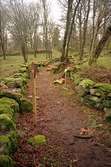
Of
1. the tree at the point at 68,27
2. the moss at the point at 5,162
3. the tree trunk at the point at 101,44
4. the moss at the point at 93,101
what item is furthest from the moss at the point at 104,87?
the tree at the point at 68,27

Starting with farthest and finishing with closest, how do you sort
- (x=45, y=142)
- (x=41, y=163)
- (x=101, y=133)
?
(x=101, y=133) < (x=45, y=142) < (x=41, y=163)

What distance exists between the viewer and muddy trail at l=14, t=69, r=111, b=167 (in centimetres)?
507

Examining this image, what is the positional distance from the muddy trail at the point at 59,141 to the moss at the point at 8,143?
0.66 feet

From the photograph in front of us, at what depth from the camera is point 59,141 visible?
6.16 metres

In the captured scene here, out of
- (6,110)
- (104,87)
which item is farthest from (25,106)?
(104,87)

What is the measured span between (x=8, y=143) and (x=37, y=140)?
1290mm

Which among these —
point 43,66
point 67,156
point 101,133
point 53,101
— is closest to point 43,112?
point 53,101

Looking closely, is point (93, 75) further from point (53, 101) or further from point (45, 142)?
point (45, 142)

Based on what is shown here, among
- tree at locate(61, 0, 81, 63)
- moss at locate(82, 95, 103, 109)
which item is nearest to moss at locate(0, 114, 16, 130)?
moss at locate(82, 95, 103, 109)

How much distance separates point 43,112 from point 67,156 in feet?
11.3

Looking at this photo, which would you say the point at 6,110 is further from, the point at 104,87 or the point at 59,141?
the point at 104,87

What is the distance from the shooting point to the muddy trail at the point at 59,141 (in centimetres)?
507

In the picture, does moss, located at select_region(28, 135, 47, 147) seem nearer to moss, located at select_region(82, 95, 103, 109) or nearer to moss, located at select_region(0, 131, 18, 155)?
moss, located at select_region(0, 131, 18, 155)

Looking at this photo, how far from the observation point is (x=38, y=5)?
37656mm
